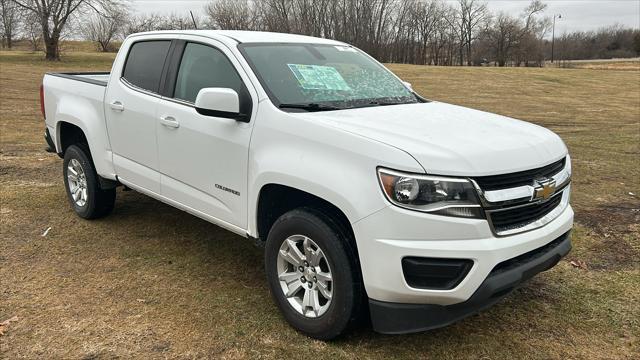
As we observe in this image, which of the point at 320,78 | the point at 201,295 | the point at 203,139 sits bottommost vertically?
the point at 201,295

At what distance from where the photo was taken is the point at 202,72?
4.05 metres

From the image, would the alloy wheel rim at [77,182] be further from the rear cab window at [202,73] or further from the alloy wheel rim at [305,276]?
the alloy wheel rim at [305,276]

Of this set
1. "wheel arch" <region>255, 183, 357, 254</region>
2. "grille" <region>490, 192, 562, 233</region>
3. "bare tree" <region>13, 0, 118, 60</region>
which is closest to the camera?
"grille" <region>490, 192, 562, 233</region>

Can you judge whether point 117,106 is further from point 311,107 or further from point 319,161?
point 319,161

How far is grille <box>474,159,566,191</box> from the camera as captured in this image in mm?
2732

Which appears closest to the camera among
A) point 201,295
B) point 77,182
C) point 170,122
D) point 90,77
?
point 201,295

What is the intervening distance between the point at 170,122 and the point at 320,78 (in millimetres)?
1163

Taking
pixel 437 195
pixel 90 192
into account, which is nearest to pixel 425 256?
pixel 437 195

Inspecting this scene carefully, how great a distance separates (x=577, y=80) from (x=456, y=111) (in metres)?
32.4

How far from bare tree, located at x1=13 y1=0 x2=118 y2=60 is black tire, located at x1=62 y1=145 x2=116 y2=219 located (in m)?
37.5

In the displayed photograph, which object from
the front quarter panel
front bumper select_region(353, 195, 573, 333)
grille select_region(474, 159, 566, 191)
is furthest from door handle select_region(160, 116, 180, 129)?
grille select_region(474, 159, 566, 191)

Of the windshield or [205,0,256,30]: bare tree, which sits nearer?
the windshield

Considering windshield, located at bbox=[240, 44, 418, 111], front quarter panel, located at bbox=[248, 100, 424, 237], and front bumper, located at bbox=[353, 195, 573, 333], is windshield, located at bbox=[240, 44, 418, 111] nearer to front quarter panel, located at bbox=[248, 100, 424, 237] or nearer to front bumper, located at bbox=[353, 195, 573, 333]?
front quarter panel, located at bbox=[248, 100, 424, 237]

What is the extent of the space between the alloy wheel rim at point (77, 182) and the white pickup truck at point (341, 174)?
90 centimetres
